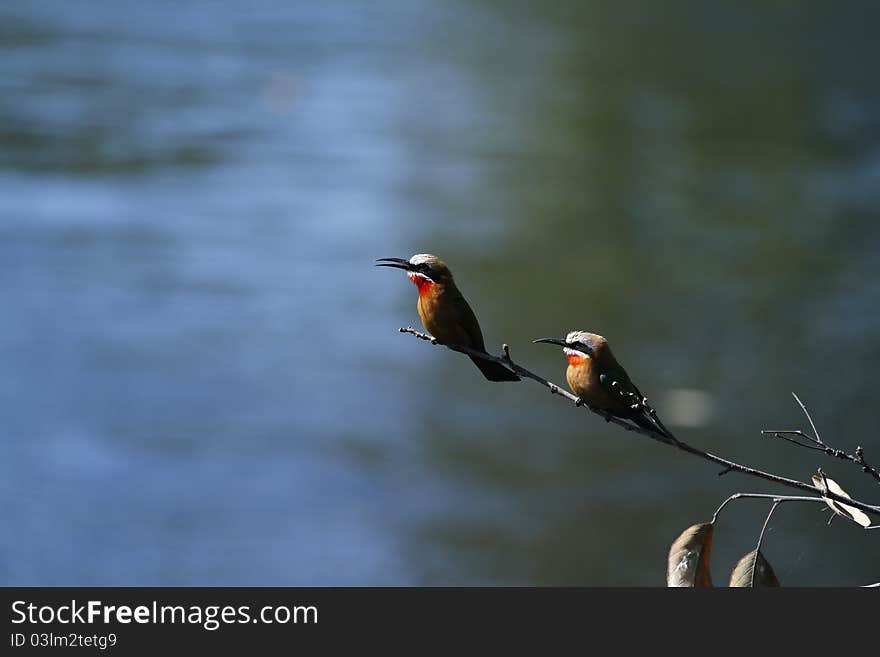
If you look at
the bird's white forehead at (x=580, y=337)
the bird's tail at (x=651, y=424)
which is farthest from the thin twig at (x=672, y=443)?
the bird's white forehead at (x=580, y=337)

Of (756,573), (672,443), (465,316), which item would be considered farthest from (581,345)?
(756,573)

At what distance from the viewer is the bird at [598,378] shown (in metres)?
2.18

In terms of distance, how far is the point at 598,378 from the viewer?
2.20m

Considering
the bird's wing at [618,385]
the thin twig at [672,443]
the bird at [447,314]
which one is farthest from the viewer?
the bird at [447,314]

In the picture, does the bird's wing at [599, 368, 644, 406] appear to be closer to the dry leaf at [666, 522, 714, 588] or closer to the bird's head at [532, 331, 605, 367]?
the bird's head at [532, 331, 605, 367]

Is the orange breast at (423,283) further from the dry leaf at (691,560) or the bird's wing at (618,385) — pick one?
the dry leaf at (691,560)

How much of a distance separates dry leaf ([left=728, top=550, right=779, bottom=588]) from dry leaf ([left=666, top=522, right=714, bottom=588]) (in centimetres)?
5

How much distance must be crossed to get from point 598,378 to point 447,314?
0.38 m

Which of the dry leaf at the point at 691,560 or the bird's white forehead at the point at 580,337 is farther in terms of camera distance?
the bird's white forehead at the point at 580,337

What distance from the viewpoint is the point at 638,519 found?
216 inches

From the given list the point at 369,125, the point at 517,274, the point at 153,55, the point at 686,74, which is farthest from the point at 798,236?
the point at 153,55

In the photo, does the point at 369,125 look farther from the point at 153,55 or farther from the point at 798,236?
the point at 798,236

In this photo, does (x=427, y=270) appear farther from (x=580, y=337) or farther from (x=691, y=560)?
(x=691, y=560)

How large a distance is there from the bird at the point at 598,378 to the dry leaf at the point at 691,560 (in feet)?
0.85
